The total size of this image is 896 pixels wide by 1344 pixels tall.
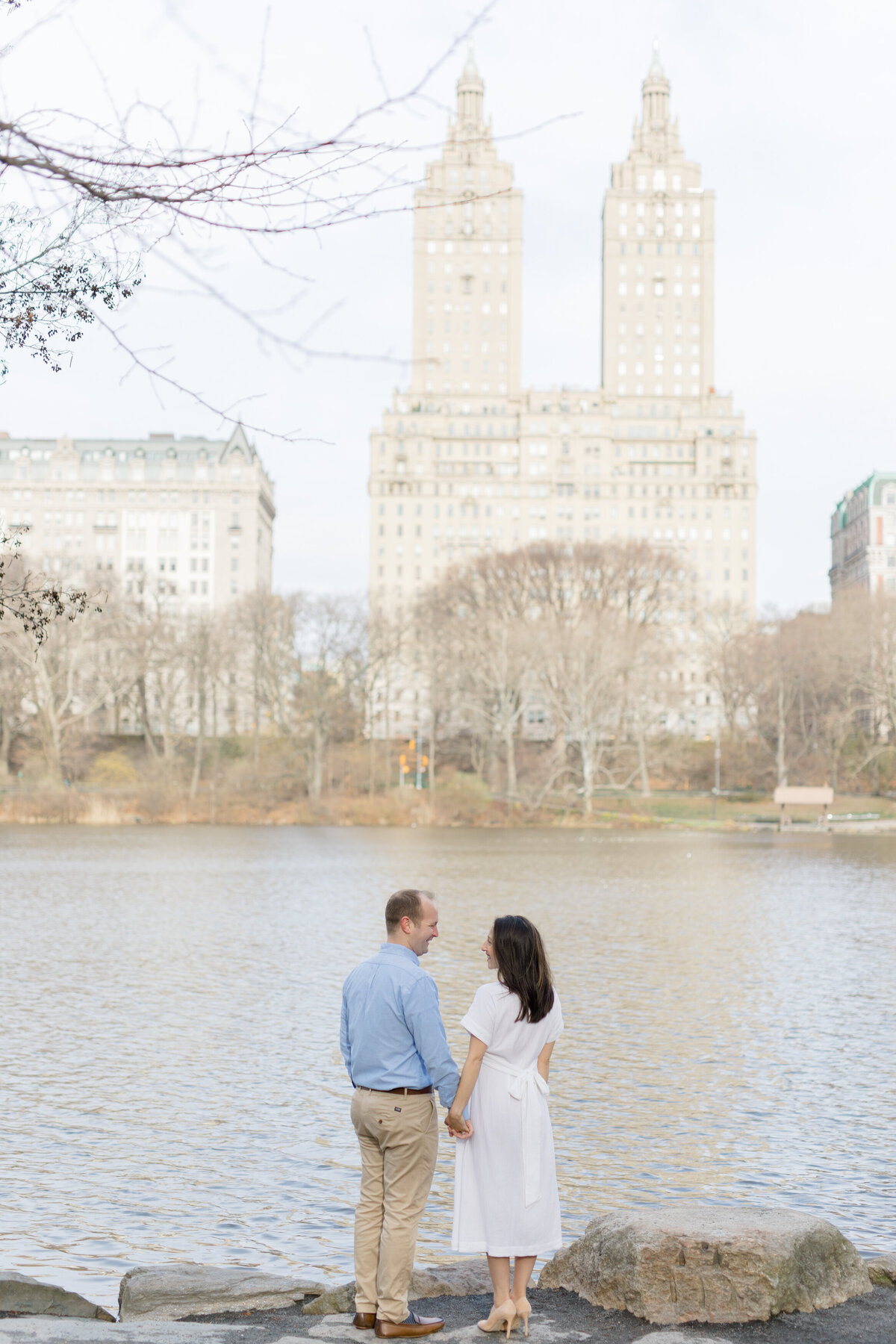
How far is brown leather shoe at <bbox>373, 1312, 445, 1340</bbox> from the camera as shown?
6.80 meters

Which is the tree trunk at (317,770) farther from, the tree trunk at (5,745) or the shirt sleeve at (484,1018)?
the shirt sleeve at (484,1018)

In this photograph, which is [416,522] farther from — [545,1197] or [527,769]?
[545,1197]

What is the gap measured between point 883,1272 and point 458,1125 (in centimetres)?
295

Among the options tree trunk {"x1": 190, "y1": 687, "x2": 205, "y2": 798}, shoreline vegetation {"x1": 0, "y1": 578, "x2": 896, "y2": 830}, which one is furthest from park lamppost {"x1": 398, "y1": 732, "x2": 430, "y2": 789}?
tree trunk {"x1": 190, "y1": 687, "x2": 205, "y2": 798}

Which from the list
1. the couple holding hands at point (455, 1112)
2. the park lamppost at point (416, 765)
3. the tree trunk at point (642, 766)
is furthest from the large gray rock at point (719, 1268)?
the tree trunk at point (642, 766)

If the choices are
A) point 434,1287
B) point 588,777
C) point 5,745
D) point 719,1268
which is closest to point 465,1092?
point 719,1268

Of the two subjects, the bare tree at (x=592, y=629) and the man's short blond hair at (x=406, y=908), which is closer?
the man's short blond hair at (x=406, y=908)

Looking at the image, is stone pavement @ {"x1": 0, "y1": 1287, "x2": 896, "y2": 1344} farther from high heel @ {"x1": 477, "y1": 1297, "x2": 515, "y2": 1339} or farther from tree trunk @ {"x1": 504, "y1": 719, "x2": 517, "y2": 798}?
tree trunk @ {"x1": 504, "y1": 719, "x2": 517, "y2": 798}

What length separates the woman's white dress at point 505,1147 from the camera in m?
6.76

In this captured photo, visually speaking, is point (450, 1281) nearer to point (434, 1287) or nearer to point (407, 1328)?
point (434, 1287)

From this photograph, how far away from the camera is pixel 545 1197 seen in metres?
6.82

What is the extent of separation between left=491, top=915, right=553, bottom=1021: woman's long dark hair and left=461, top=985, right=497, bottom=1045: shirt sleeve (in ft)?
0.37

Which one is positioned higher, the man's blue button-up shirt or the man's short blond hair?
the man's short blond hair

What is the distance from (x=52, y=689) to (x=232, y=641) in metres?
15.1
